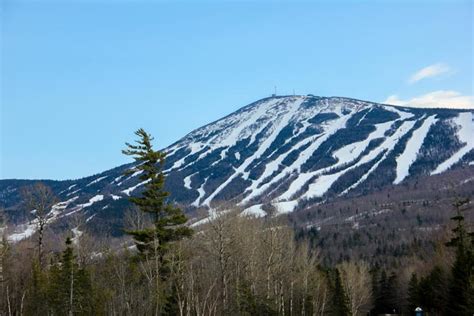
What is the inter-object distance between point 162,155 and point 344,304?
131ft

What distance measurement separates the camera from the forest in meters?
36.8

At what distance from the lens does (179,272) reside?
1475 inches

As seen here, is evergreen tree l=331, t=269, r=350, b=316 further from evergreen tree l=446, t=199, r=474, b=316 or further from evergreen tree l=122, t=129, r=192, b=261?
evergreen tree l=122, t=129, r=192, b=261

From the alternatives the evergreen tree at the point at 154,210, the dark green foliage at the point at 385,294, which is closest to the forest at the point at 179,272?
the evergreen tree at the point at 154,210

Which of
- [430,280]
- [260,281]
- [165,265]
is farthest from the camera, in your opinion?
[430,280]

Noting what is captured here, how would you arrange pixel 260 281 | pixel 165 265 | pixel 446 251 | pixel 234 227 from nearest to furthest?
pixel 165 265
pixel 234 227
pixel 260 281
pixel 446 251

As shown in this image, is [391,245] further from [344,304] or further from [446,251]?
[344,304]

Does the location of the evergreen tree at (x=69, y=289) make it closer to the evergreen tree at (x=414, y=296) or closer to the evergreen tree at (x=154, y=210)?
the evergreen tree at (x=154, y=210)

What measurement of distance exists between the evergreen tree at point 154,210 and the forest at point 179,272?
0.22ft

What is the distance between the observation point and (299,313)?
2498 inches

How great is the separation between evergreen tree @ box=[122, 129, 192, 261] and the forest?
0.22 ft

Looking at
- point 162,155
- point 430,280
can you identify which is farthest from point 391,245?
point 162,155

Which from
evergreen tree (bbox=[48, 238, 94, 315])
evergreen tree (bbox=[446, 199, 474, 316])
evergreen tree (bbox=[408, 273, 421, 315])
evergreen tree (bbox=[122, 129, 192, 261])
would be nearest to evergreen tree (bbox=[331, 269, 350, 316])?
evergreen tree (bbox=[408, 273, 421, 315])

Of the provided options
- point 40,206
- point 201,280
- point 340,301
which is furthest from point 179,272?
point 340,301
